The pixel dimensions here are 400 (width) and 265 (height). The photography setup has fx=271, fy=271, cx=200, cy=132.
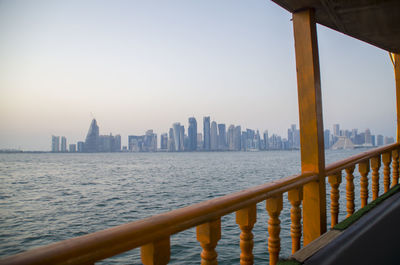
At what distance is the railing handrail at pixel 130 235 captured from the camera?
1.86 ft

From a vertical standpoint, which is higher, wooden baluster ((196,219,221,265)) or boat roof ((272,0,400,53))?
boat roof ((272,0,400,53))

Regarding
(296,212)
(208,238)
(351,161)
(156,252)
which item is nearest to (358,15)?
(351,161)

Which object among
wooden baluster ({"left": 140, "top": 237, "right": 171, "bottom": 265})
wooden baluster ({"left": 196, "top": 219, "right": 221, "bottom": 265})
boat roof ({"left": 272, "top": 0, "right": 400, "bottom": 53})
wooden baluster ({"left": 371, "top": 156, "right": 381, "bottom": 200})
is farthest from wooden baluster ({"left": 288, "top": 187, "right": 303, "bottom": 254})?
wooden baluster ({"left": 371, "top": 156, "right": 381, "bottom": 200})

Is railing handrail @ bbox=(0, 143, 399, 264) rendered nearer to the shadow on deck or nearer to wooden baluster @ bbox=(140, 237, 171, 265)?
wooden baluster @ bbox=(140, 237, 171, 265)

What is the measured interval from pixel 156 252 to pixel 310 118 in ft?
4.89

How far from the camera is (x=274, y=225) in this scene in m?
1.45

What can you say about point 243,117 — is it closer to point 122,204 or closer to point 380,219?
point 122,204

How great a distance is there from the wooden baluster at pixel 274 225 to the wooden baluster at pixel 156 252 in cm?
75

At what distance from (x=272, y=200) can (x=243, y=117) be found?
78746 mm

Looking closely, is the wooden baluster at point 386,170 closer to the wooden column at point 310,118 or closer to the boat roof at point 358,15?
the boat roof at point 358,15

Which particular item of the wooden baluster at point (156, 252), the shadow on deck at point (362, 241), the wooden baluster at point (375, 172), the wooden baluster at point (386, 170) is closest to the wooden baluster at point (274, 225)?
the shadow on deck at point (362, 241)

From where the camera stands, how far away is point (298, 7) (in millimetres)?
1865

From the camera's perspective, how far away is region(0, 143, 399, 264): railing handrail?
1.86ft

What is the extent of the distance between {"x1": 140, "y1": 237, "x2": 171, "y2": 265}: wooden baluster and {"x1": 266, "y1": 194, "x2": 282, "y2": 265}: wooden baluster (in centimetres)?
75
